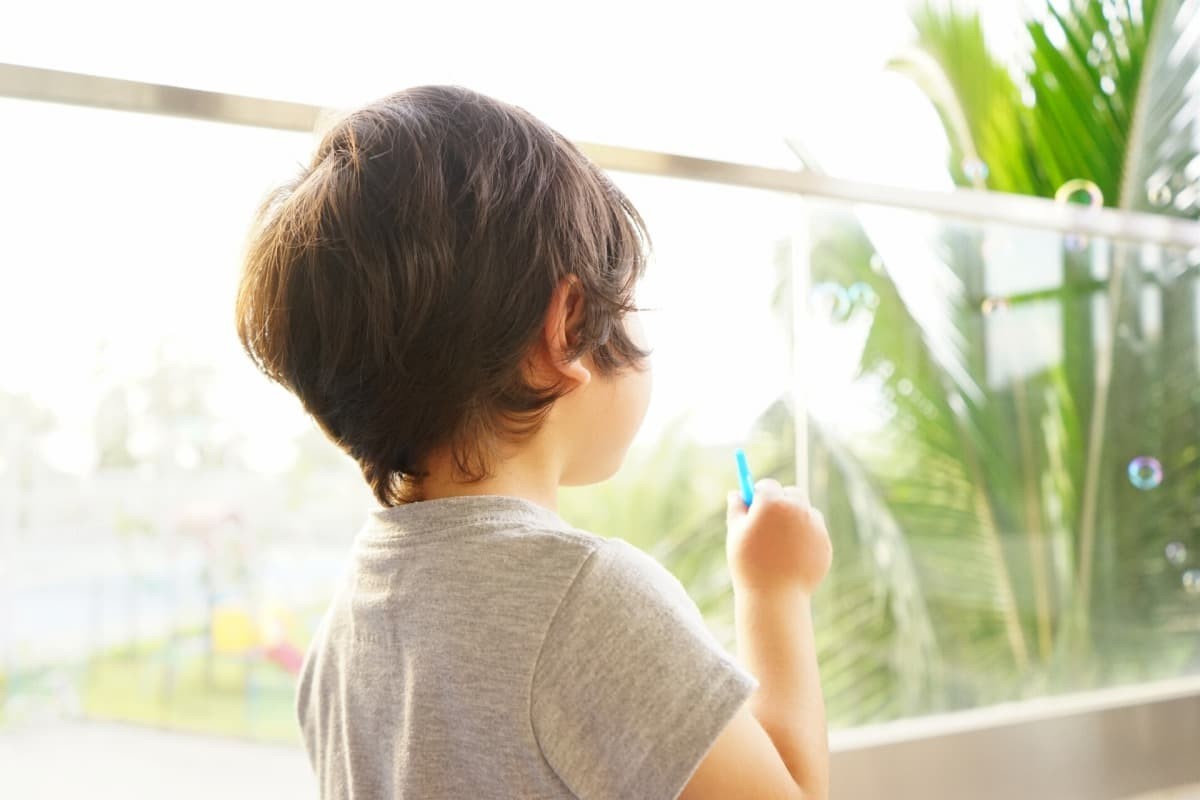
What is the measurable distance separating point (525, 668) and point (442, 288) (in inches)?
8.4

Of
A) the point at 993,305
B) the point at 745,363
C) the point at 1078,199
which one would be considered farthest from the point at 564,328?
the point at 1078,199

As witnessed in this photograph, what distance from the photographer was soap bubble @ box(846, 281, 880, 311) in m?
1.74

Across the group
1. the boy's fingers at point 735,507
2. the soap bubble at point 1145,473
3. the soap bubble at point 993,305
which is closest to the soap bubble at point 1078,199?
the soap bubble at point 993,305

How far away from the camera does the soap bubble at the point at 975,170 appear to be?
97.0 inches

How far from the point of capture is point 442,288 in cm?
63

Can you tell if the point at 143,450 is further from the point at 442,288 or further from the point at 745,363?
the point at 745,363

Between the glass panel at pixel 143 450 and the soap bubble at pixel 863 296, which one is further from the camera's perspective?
the soap bubble at pixel 863 296

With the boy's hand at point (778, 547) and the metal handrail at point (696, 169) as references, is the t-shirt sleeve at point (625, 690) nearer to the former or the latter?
the boy's hand at point (778, 547)

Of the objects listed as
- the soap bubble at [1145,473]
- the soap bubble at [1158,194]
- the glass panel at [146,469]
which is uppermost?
the soap bubble at [1158,194]

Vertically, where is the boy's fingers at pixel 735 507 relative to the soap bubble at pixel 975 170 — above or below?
below

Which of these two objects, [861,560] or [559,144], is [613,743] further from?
[861,560]

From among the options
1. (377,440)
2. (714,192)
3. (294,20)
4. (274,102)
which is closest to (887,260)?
(714,192)

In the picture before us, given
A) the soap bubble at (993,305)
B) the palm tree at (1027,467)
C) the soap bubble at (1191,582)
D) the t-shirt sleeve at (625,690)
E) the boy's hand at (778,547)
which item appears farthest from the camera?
the soap bubble at (1191,582)

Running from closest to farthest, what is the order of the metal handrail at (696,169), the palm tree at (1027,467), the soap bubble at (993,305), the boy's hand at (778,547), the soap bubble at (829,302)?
the boy's hand at (778,547) < the metal handrail at (696,169) < the soap bubble at (829,302) < the palm tree at (1027,467) < the soap bubble at (993,305)
